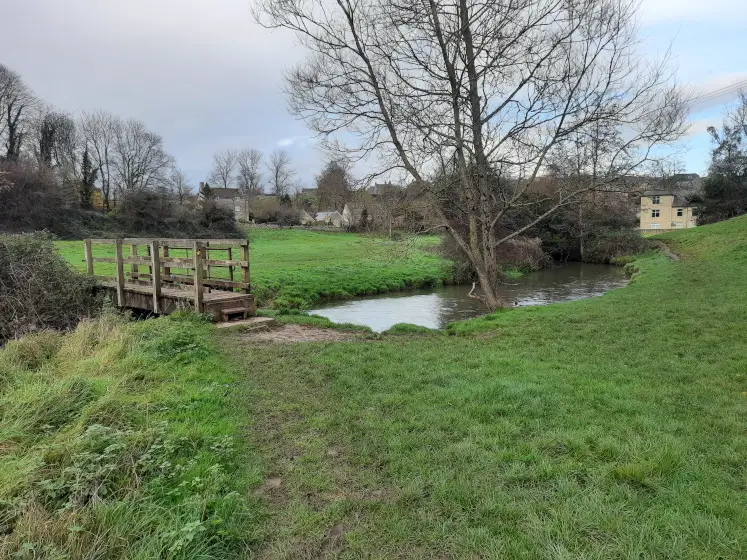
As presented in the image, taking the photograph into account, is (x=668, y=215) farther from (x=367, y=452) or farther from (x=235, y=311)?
(x=367, y=452)

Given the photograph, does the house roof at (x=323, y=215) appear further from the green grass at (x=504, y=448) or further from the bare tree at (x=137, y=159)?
the green grass at (x=504, y=448)

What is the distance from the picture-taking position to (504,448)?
11.9 ft

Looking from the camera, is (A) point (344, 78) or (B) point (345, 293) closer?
(A) point (344, 78)

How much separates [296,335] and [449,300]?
10.8 metres

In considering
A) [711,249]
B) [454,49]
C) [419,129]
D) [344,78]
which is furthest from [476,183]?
[711,249]

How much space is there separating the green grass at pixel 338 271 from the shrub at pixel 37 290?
6.34 m

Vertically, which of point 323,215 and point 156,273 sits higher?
point 323,215

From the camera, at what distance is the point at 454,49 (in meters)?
10.4

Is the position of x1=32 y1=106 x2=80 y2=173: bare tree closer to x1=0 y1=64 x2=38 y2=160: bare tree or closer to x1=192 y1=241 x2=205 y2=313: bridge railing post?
x1=0 y1=64 x2=38 y2=160: bare tree

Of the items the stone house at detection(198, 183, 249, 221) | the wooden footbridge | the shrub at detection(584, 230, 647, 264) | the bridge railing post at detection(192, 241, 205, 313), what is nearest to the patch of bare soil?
the wooden footbridge

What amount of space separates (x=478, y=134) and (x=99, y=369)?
9.66m

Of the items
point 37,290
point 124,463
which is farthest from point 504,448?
point 37,290

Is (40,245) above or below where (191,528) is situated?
above

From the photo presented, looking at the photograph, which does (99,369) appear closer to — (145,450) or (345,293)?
(145,450)
